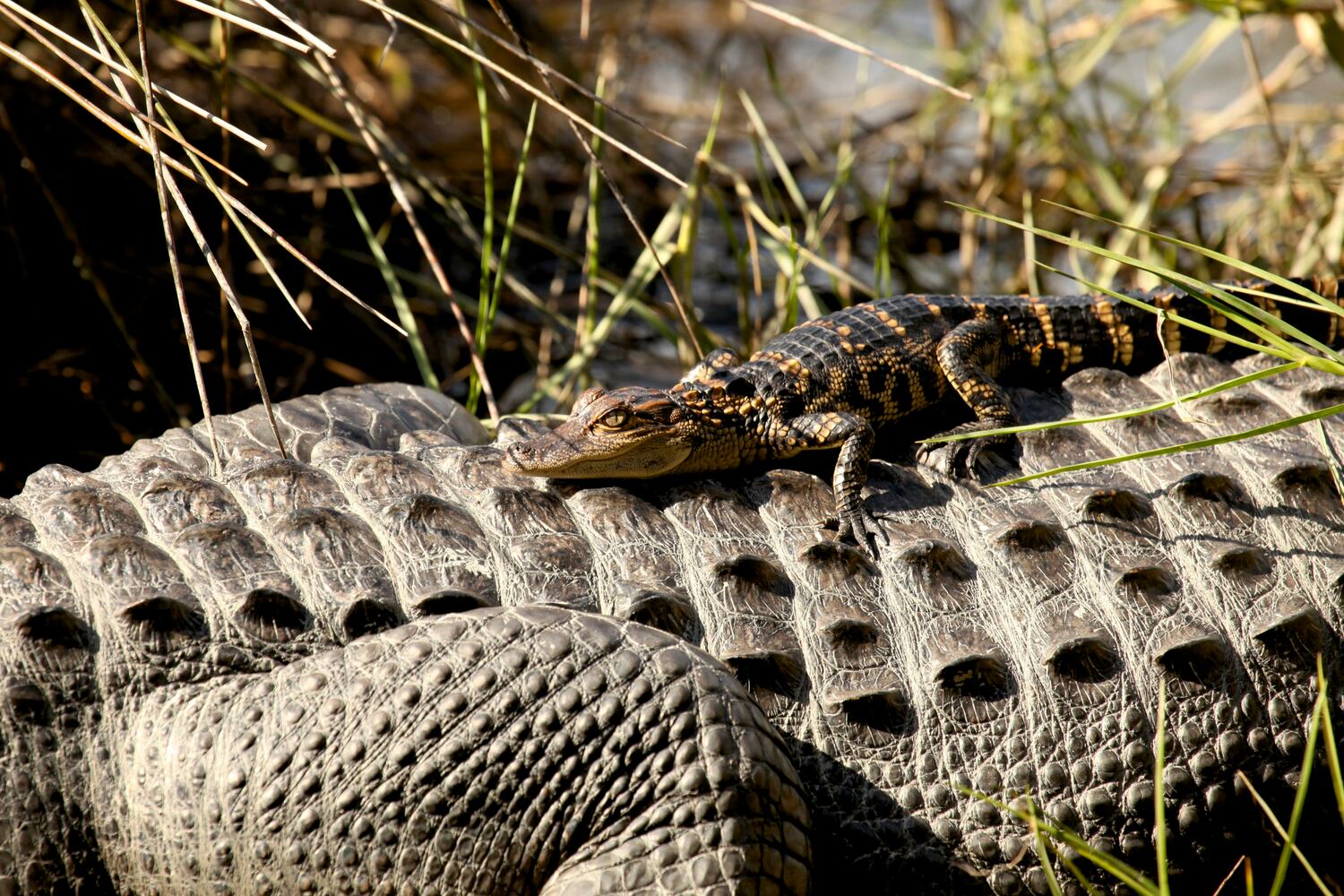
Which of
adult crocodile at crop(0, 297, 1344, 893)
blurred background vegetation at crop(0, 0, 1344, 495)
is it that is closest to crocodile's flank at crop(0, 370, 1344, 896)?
adult crocodile at crop(0, 297, 1344, 893)

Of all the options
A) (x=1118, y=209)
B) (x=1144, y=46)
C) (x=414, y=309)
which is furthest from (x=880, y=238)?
(x=1144, y=46)

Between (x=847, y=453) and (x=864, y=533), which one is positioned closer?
(x=864, y=533)

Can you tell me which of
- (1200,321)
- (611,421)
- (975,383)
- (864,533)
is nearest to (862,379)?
(975,383)

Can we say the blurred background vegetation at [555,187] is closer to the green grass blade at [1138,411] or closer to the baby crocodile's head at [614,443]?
the baby crocodile's head at [614,443]

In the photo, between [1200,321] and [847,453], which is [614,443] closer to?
[847,453]

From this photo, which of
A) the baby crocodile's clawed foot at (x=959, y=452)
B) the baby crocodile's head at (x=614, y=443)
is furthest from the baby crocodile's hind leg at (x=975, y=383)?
the baby crocodile's head at (x=614, y=443)
